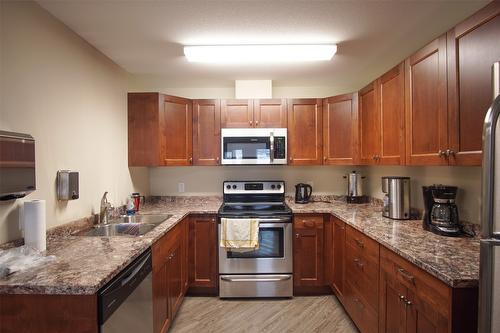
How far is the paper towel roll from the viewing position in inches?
54.6

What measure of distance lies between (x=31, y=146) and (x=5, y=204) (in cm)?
36

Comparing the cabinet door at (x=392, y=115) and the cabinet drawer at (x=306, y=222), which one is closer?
the cabinet door at (x=392, y=115)

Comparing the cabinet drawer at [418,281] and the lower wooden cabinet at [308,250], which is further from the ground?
the cabinet drawer at [418,281]

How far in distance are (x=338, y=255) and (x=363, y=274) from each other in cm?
57

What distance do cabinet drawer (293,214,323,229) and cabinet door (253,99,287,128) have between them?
1.10 m

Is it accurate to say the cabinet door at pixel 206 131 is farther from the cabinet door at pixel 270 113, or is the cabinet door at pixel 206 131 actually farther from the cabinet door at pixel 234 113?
the cabinet door at pixel 270 113

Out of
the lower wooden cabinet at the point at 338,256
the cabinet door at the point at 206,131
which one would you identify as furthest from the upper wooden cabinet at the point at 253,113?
the lower wooden cabinet at the point at 338,256

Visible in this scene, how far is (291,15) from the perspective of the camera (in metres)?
1.81

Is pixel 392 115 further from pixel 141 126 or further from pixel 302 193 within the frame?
pixel 141 126

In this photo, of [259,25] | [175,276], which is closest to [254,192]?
[175,276]

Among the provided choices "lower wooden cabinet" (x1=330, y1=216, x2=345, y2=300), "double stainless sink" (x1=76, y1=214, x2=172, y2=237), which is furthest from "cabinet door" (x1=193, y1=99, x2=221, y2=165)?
"lower wooden cabinet" (x1=330, y1=216, x2=345, y2=300)

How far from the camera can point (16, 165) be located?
4.55 ft

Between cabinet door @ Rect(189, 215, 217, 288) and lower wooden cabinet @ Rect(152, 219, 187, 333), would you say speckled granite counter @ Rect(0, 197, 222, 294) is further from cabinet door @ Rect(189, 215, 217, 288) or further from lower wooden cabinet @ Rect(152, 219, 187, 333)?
cabinet door @ Rect(189, 215, 217, 288)

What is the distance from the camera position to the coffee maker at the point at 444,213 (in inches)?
65.2
